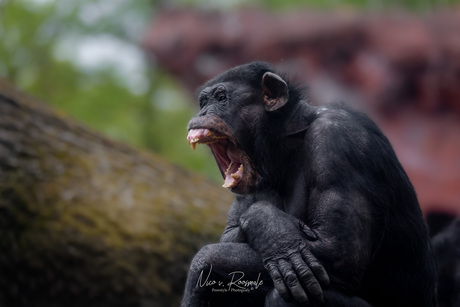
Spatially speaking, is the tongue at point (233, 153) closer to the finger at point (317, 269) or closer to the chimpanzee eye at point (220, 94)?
the chimpanzee eye at point (220, 94)

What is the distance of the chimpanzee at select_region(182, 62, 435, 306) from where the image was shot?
12.5 ft

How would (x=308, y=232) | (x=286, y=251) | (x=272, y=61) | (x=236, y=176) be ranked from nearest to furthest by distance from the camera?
1. (x=286, y=251)
2. (x=308, y=232)
3. (x=236, y=176)
4. (x=272, y=61)

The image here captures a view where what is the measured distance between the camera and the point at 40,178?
23.0ft

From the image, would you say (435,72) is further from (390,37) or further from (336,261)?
(336,261)

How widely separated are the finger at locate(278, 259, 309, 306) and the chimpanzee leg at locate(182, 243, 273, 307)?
261 mm

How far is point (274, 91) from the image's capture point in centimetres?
447

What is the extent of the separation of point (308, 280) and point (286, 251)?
23 cm

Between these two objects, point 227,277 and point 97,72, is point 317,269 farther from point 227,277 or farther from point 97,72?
point 97,72

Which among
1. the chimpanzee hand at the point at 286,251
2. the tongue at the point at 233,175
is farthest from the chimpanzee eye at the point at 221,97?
the chimpanzee hand at the point at 286,251

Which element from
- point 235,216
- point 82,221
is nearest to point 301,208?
point 235,216

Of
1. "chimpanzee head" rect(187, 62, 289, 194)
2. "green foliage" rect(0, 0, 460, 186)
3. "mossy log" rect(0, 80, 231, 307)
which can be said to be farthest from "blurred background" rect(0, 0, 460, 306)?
"chimpanzee head" rect(187, 62, 289, 194)

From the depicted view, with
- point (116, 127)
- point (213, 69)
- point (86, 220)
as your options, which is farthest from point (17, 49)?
point (86, 220)

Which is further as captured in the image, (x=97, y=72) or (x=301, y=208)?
(x=97, y=72)

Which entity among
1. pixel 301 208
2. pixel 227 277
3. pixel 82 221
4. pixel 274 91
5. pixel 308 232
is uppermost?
pixel 274 91
